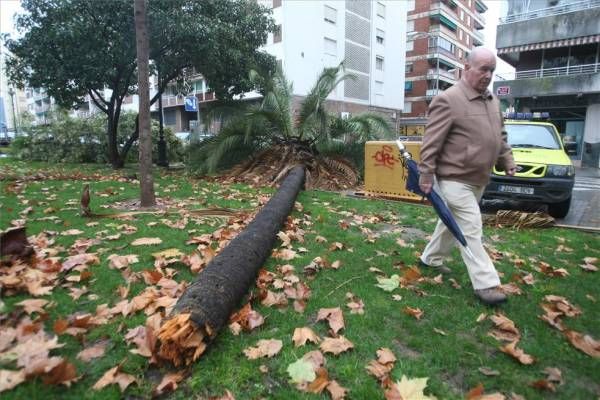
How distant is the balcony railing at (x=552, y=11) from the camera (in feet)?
79.3

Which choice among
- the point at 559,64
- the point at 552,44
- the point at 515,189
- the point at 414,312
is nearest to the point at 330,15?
the point at 552,44

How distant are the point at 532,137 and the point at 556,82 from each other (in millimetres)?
19538

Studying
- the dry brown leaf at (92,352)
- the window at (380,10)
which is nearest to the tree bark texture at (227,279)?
the dry brown leaf at (92,352)

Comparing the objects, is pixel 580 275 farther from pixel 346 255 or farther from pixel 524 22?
pixel 524 22

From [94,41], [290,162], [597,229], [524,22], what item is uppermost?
[524,22]

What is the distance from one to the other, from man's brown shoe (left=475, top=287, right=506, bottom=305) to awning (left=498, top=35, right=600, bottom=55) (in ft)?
89.1

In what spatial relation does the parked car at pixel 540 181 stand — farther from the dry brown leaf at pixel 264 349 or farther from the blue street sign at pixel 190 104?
the blue street sign at pixel 190 104

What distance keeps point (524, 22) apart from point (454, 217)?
2774cm

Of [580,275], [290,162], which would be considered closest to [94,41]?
[290,162]

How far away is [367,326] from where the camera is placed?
290cm

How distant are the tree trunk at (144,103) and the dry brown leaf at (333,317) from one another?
4539 mm

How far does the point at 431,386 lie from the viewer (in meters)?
2.28

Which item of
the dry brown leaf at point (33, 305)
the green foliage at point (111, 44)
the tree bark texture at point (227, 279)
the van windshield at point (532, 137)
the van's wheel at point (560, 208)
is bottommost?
the van's wheel at point (560, 208)

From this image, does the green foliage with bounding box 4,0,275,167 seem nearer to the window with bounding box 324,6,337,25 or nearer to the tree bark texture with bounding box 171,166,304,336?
the tree bark texture with bounding box 171,166,304,336
